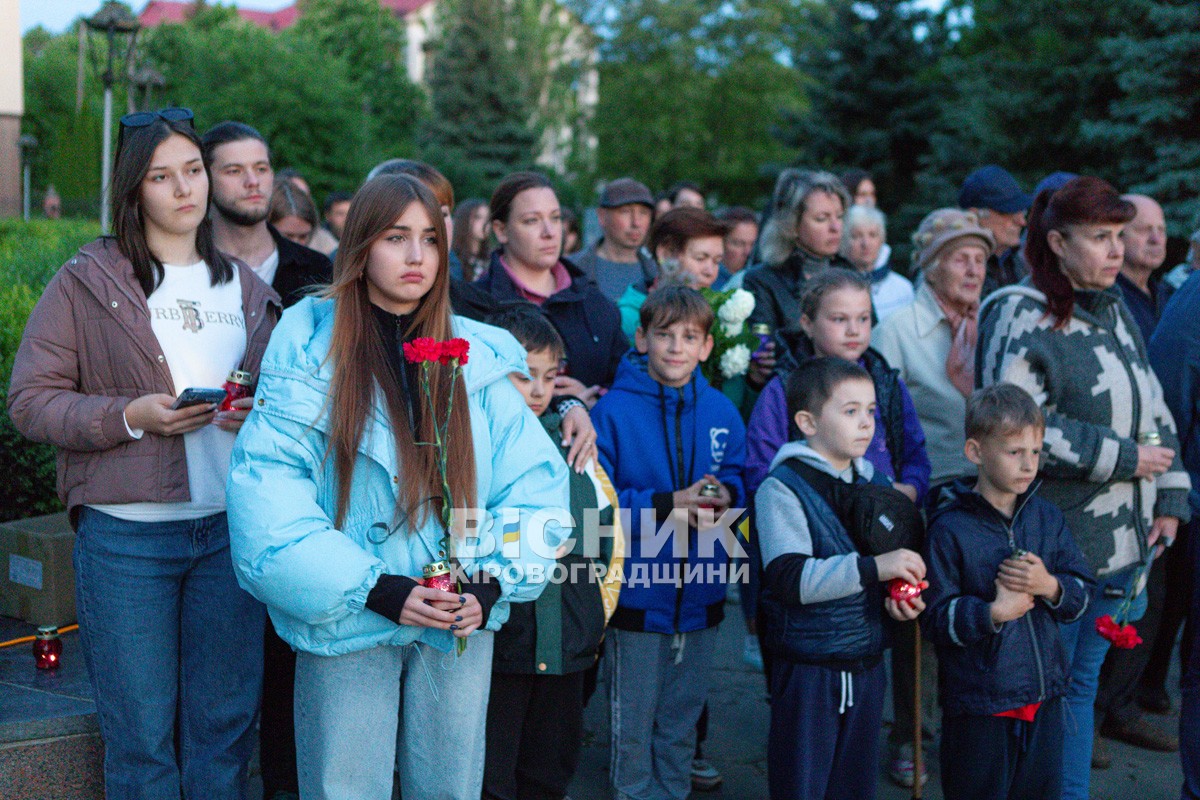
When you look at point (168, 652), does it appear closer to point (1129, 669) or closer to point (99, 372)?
point (99, 372)

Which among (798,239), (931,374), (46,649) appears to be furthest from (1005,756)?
(46,649)

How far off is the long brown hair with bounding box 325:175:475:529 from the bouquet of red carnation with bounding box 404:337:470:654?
0.02 m

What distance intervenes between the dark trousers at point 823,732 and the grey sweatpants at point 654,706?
40 centimetres

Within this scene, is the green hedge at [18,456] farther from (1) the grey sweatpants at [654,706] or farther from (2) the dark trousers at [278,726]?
(1) the grey sweatpants at [654,706]

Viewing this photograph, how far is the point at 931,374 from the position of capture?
15.9 feet

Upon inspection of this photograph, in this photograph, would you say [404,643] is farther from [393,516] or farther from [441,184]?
[441,184]

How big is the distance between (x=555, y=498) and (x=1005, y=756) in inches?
69.0

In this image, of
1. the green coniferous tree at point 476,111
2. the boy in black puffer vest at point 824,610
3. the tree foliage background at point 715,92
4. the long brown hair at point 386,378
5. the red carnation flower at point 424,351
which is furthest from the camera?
the green coniferous tree at point 476,111

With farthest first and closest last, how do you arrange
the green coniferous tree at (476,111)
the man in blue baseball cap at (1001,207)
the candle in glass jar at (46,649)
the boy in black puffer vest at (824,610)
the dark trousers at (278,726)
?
the green coniferous tree at (476,111), the man in blue baseball cap at (1001,207), the candle in glass jar at (46,649), the dark trousers at (278,726), the boy in black puffer vest at (824,610)

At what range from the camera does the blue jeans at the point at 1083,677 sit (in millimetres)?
3881

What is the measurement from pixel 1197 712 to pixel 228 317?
3532mm

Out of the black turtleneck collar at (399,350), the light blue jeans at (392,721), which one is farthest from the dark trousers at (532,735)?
the black turtleneck collar at (399,350)

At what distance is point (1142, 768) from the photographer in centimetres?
470

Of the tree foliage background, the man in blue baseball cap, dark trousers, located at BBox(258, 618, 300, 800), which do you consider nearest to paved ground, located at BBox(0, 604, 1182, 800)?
dark trousers, located at BBox(258, 618, 300, 800)
